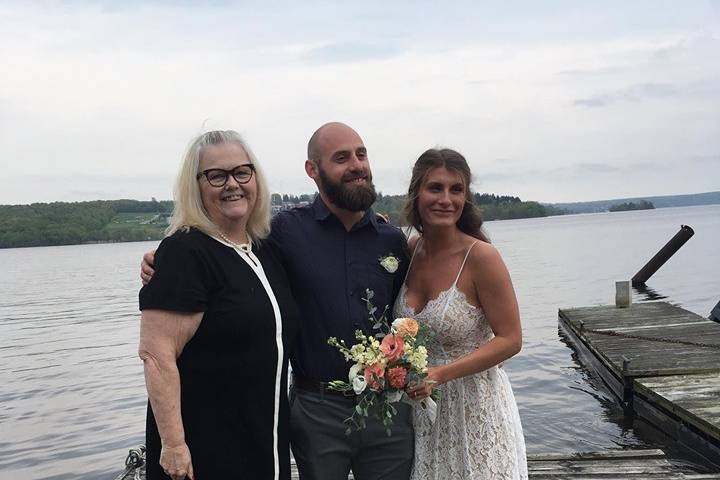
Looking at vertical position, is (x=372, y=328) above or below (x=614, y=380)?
above

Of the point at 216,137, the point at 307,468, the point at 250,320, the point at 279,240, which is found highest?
the point at 216,137

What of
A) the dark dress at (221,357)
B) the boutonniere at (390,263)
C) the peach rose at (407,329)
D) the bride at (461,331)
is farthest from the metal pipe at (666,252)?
the dark dress at (221,357)

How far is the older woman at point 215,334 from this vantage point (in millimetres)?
3172

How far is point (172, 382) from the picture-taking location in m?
3.16

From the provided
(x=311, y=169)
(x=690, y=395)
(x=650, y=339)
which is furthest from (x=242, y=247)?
(x=650, y=339)

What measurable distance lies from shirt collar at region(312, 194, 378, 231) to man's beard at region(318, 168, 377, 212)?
0.09m

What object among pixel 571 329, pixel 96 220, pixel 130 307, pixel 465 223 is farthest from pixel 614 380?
pixel 96 220

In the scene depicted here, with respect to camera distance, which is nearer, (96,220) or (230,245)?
(230,245)

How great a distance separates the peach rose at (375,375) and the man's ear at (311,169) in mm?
1386

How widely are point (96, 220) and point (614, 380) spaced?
11237 centimetres

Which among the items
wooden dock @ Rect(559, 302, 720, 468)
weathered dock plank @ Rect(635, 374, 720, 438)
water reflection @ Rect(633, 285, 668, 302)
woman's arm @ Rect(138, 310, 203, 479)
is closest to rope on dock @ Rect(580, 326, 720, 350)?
wooden dock @ Rect(559, 302, 720, 468)

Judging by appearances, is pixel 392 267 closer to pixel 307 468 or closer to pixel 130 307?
pixel 307 468

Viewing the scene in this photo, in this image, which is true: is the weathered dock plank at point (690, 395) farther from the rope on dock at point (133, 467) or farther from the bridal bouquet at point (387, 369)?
the rope on dock at point (133, 467)

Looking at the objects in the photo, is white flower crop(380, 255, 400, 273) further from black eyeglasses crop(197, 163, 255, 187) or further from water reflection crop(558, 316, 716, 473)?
water reflection crop(558, 316, 716, 473)
